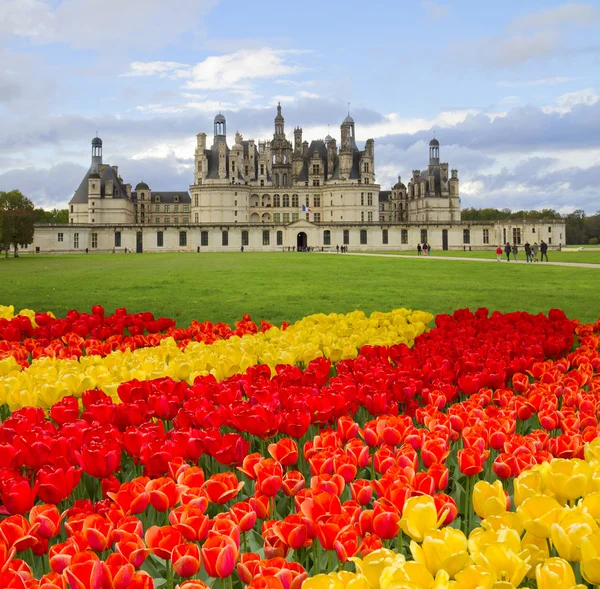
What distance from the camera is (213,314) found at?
45.1ft

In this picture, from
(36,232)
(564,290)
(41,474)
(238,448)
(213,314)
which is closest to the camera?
(41,474)

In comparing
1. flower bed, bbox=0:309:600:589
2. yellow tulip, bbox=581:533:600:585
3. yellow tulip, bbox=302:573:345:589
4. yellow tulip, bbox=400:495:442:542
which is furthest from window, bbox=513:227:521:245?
yellow tulip, bbox=302:573:345:589

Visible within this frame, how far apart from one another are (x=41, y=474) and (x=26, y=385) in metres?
1.92

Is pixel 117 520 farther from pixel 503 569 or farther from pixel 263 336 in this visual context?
pixel 263 336

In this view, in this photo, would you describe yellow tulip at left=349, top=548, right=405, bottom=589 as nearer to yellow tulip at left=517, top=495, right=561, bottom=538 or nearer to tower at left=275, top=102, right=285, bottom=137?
yellow tulip at left=517, top=495, right=561, bottom=538

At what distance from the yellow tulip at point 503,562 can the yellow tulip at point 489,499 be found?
16.0 inches

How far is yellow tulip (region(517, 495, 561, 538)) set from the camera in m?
2.34

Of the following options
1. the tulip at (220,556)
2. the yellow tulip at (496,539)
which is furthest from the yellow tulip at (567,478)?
the tulip at (220,556)

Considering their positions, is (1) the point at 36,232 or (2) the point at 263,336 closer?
(2) the point at 263,336

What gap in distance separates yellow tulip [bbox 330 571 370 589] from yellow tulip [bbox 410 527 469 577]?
0.23 m

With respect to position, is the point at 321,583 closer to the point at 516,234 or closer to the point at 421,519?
the point at 421,519

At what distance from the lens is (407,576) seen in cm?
199

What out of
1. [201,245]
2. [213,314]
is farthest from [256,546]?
[201,245]

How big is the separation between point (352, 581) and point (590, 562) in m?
0.73
